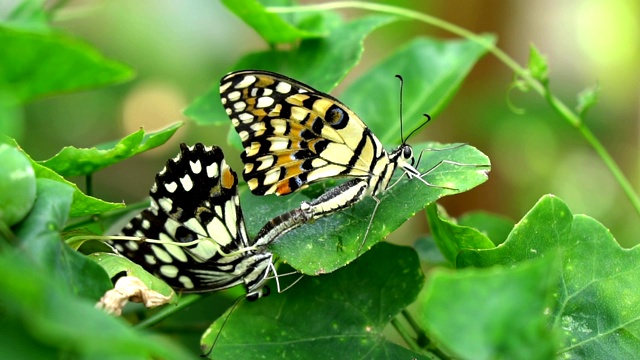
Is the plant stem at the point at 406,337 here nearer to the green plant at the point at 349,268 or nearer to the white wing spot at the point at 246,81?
the green plant at the point at 349,268

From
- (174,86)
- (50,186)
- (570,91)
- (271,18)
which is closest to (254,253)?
(50,186)

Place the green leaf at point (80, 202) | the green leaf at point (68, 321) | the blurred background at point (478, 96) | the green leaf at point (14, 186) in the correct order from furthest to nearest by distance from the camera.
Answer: the blurred background at point (478, 96), the green leaf at point (80, 202), the green leaf at point (14, 186), the green leaf at point (68, 321)

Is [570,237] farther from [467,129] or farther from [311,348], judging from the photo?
[467,129]

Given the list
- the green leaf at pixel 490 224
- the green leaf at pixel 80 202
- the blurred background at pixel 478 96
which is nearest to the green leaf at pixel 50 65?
the green leaf at pixel 80 202

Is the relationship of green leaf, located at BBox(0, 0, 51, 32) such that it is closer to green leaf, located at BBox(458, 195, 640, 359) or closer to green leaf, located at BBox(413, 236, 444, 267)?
green leaf, located at BBox(413, 236, 444, 267)

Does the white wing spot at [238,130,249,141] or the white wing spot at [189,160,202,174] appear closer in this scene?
the white wing spot at [189,160,202,174]

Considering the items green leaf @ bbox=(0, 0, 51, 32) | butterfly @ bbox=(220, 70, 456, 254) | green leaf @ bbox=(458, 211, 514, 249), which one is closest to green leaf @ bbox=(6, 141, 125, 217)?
butterfly @ bbox=(220, 70, 456, 254)
